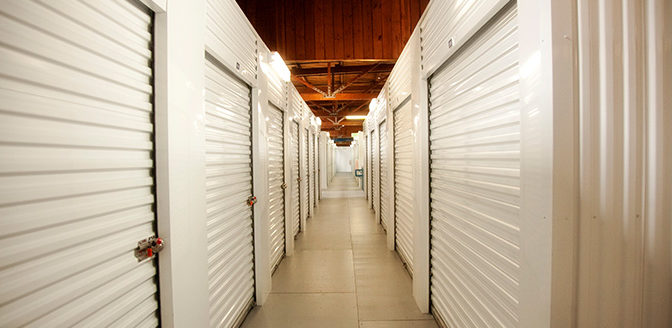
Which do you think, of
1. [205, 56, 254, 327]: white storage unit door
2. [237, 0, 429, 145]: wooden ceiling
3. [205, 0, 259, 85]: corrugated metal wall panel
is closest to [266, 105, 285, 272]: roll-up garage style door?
[205, 56, 254, 327]: white storage unit door

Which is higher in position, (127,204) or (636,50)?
(636,50)

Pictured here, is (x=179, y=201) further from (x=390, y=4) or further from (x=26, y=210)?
(x=390, y=4)

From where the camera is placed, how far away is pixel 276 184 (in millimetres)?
3518

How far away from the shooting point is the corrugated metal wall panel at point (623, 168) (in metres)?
0.92

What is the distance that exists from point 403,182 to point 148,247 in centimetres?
299

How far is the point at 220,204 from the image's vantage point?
1933 mm

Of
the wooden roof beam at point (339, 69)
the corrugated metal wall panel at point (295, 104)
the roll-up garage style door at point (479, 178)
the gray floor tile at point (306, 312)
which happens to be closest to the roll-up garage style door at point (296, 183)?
the corrugated metal wall panel at point (295, 104)

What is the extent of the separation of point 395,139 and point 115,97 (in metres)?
3.44

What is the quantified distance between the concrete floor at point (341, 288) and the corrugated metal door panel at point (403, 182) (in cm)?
31

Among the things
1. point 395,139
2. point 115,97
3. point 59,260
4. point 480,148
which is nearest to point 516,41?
point 480,148

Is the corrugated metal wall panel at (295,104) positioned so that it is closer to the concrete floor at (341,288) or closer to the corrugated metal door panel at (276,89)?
the corrugated metal door panel at (276,89)

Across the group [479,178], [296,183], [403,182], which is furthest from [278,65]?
[479,178]

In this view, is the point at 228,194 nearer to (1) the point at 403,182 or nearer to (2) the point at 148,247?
(2) the point at 148,247

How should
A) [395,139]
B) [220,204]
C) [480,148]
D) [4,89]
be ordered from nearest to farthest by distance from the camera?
[4,89] < [480,148] < [220,204] < [395,139]
